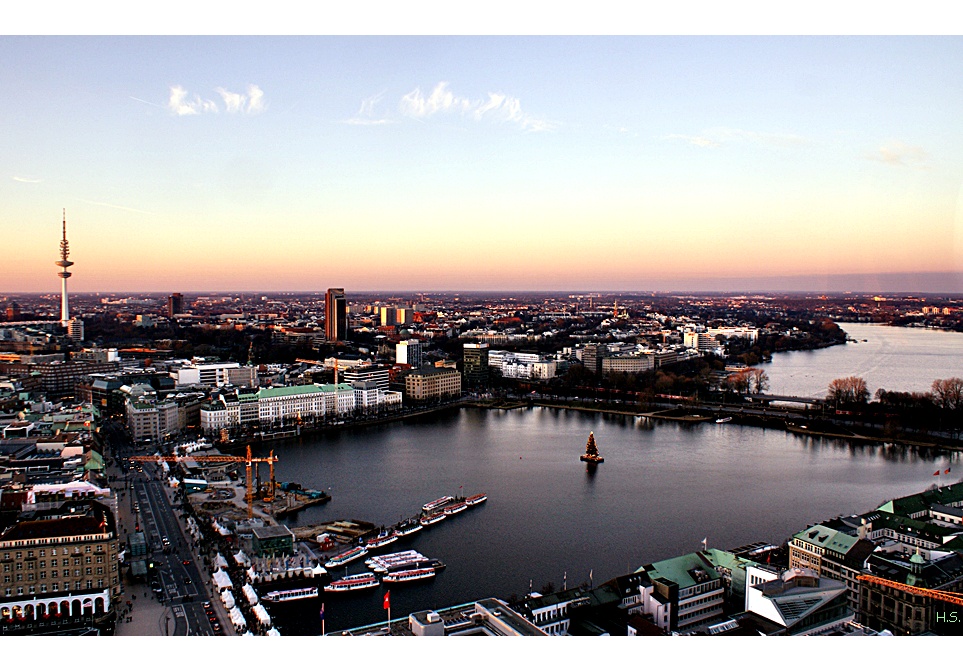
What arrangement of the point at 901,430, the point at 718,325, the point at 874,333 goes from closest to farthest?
the point at 901,430 < the point at 874,333 < the point at 718,325

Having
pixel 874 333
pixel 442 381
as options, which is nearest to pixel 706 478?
pixel 442 381

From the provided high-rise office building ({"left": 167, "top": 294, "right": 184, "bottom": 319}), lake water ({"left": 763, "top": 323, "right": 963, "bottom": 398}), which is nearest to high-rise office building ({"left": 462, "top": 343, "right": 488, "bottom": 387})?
lake water ({"left": 763, "top": 323, "right": 963, "bottom": 398})

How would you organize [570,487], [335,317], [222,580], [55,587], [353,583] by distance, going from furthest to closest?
[335,317]
[570,487]
[353,583]
[222,580]
[55,587]

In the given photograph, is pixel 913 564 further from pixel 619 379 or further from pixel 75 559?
pixel 619 379

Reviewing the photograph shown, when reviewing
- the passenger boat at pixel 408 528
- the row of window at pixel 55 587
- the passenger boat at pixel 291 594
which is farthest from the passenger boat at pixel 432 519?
the row of window at pixel 55 587

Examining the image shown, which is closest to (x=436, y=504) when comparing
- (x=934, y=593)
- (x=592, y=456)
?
(x=592, y=456)

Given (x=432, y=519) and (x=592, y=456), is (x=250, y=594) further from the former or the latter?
(x=592, y=456)
